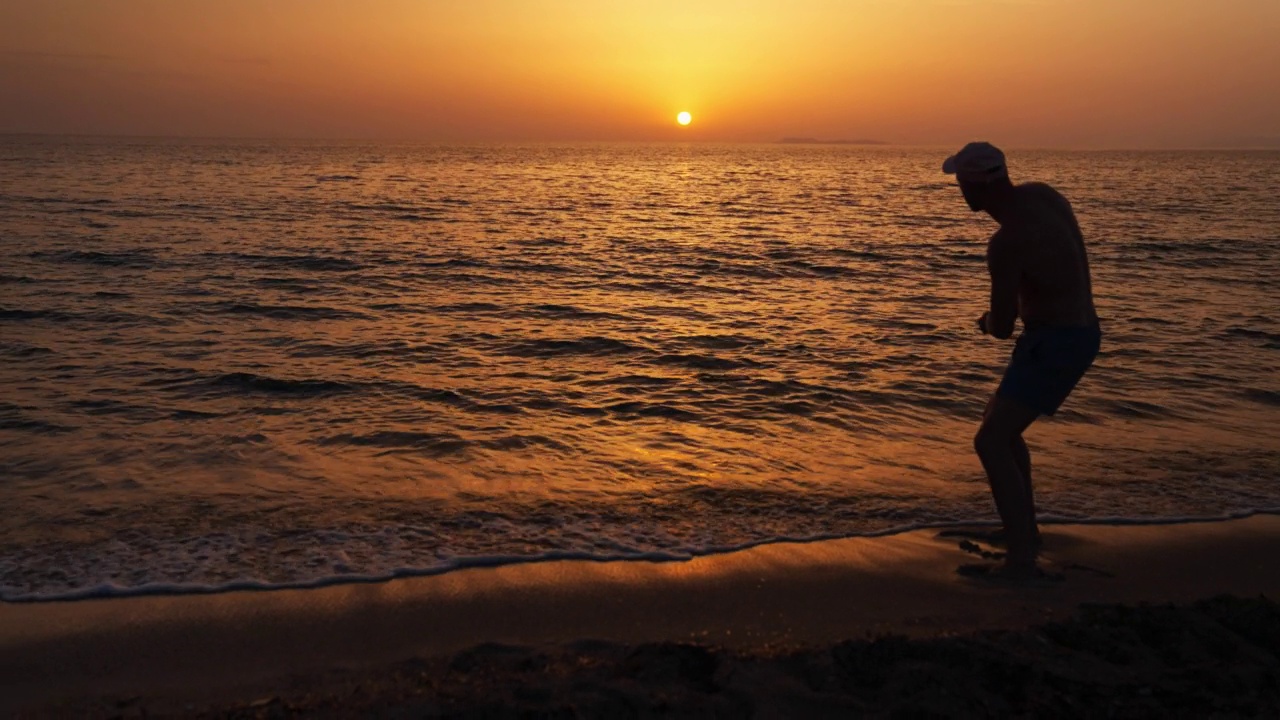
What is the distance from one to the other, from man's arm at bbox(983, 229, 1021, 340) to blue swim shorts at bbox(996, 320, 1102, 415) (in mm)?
155

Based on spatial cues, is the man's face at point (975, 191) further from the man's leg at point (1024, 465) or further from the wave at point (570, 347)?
the wave at point (570, 347)

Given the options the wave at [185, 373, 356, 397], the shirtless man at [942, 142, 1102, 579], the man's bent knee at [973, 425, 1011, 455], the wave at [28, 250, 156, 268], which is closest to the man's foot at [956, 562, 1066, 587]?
the shirtless man at [942, 142, 1102, 579]

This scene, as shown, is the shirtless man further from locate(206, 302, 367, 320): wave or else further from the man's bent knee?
locate(206, 302, 367, 320): wave

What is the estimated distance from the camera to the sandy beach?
3674 mm

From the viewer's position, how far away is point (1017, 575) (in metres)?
4.70

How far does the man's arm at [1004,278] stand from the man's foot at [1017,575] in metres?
1.19

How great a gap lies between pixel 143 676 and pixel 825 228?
2714 cm

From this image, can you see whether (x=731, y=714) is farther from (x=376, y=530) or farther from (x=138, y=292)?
(x=138, y=292)

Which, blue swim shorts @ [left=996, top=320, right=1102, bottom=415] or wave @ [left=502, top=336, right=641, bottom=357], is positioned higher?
blue swim shorts @ [left=996, top=320, right=1102, bottom=415]

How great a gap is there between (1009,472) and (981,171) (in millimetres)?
1494

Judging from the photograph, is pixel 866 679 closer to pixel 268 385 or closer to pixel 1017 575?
pixel 1017 575

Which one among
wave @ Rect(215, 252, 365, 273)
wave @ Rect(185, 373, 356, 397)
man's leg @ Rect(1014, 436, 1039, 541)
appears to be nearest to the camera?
man's leg @ Rect(1014, 436, 1039, 541)

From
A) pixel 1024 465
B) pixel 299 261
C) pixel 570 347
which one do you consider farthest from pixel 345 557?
pixel 299 261

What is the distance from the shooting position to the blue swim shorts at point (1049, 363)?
15.0 feet
